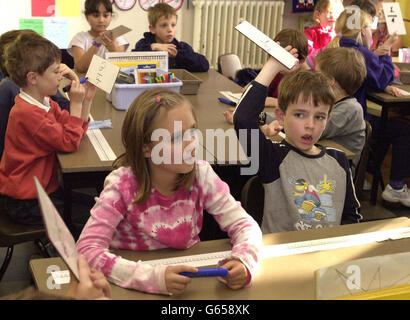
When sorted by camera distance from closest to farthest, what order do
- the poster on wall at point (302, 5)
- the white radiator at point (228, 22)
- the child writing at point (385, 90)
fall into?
the child writing at point (385, 90) → the white radiator at point (228, 22) → the poster on wall at point (302, 5)

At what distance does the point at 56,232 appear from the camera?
2.82 feet

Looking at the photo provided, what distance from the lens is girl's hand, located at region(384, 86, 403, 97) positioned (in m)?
3.56

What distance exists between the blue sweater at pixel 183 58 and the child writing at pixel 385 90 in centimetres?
88

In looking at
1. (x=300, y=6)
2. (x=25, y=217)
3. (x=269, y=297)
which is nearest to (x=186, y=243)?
(x=269, y=297)

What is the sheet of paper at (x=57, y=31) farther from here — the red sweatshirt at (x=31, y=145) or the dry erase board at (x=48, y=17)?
the red sweatshirt at (x=31, y=145)

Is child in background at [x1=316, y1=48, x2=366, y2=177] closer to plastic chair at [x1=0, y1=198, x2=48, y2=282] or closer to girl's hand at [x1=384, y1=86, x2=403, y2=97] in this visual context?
girl's hand at [x1=384, y1=86, x2=403, y2=97]

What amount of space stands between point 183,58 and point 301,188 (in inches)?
84.1

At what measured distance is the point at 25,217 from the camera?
2.24 meters

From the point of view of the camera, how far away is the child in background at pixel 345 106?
102 inches

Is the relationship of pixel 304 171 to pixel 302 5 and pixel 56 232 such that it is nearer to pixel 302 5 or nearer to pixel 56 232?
pixel 56 232

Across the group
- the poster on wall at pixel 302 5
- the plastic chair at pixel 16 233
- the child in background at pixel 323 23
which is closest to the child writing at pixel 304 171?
the plastic chair at pixel 16 233

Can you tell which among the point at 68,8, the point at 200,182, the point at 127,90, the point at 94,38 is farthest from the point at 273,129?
the point at 68,8
